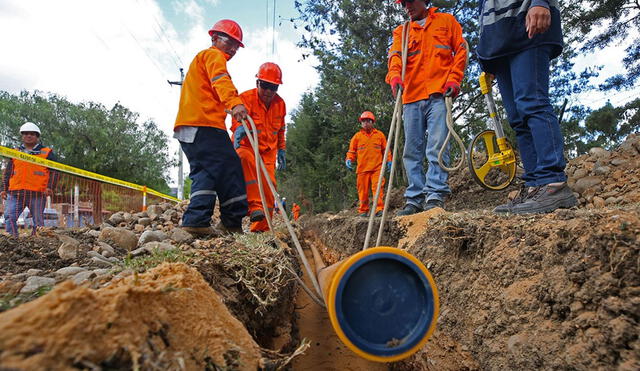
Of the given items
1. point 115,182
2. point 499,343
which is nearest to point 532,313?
point 499,343

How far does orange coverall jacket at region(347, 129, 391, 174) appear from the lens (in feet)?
24.7

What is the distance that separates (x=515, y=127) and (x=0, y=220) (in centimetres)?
706

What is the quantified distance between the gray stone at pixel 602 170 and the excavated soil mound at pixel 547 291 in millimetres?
3113

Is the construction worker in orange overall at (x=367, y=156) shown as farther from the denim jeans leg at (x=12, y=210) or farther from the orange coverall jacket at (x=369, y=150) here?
the denim jeans leg at (x=12, y=210)

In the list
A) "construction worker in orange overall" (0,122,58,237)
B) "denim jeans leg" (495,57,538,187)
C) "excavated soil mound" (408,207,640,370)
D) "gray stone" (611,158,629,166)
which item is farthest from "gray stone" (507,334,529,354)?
"construction worker in orange overall" (0,122,58,237)

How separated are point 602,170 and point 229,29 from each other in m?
4.44

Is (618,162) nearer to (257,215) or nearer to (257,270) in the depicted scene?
(257,215)

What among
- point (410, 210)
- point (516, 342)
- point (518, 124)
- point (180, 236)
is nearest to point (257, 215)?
point (180, 236)

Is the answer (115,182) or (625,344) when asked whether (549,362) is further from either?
(115,182)

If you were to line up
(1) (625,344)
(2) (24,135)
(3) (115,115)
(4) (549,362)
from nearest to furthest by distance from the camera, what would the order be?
(1) (625,344) → (4) (549,362) → (2) (24,135) → (3) (115,115)

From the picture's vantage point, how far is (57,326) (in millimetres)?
685

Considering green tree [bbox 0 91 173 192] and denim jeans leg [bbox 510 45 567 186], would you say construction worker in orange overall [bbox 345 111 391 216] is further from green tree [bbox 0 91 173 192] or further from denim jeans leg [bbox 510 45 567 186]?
green tree [bbox 0 91 173 192]

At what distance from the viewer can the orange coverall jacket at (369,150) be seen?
24.7ft

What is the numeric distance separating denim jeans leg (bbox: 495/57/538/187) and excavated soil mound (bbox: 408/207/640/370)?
2.66 ft
